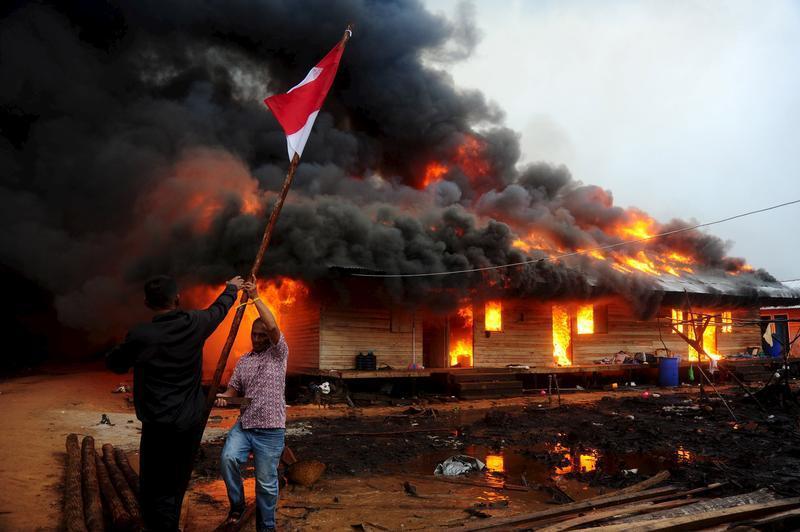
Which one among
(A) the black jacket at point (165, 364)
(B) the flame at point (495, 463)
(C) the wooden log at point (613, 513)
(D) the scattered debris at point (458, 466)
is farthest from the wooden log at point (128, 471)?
(B) the flame at point (495, 463)

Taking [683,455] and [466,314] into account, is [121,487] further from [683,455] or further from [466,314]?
[466,314]

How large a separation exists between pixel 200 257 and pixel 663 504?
46.0 ft

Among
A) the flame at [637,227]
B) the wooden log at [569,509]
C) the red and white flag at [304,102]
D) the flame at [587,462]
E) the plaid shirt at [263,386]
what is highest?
the flame at [637,227]

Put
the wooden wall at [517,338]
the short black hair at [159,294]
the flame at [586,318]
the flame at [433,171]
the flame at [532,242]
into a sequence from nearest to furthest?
the short black hair at [159,294]
the wooden wall at [517,338]
the flame at [532,242]
the flame at [586,318]
the flame at [433,171]

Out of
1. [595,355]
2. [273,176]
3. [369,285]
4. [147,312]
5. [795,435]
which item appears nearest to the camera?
[795,435]

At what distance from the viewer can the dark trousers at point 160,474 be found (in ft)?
10.9

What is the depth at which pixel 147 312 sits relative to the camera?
744 inches

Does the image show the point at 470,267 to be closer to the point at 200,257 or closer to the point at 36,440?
the point at 200,257

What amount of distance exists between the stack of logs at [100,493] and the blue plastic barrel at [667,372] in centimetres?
2087

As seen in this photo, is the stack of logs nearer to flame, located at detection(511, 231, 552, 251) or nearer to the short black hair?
the short black hair

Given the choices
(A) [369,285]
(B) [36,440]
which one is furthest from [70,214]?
(B) [36,440]

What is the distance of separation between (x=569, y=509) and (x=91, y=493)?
16.3 ft

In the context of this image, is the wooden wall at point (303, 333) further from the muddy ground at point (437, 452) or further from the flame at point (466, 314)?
the flame at point (466, 314)

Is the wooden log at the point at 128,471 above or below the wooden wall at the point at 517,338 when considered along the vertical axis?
below
